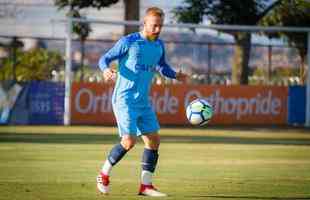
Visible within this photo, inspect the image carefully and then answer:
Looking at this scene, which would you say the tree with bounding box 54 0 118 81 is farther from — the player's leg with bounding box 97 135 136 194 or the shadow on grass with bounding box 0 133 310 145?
the player's leg with bounding box 97 135 136 194

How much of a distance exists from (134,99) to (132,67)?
0.39 meters

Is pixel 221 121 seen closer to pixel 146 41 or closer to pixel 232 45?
pixel 232 45

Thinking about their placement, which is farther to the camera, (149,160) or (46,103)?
(46,103)

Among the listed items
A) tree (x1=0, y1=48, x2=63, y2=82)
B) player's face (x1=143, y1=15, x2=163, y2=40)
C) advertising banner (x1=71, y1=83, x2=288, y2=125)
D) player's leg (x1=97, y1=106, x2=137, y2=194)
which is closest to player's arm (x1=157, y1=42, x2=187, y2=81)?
player's face (x1=143, y1=15, x2=163, y2=40)

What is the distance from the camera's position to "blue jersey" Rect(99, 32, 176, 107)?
12422mm

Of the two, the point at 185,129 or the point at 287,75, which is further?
the point at 287,75

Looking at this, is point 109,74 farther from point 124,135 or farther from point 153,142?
point 153,142

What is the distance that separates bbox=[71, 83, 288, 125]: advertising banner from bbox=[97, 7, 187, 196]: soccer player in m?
21.4

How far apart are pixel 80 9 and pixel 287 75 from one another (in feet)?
27.2

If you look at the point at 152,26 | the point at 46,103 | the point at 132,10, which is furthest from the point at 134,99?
the point at 132,10

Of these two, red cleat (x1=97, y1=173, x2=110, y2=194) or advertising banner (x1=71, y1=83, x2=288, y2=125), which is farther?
advertising banner (x1=71, y1=83, x2=288, y2=125)

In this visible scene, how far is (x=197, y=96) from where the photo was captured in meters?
34.6

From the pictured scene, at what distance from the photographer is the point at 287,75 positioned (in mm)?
37750

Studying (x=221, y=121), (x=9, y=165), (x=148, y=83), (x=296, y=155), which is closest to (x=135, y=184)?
(x=148, y=83)
